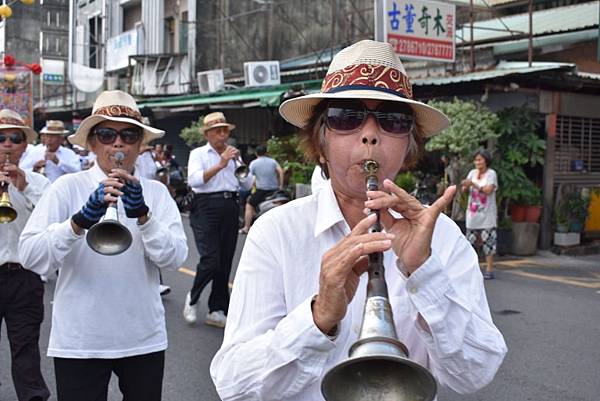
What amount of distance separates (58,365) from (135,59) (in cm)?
2644

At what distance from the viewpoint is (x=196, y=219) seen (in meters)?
7.08

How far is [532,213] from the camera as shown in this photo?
38.7 feet

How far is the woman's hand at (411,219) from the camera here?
5.46 feet

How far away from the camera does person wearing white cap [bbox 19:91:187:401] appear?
10.3ft

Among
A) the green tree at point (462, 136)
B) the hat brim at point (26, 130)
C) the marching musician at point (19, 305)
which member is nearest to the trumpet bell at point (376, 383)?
the marching musician at point (19, 305)

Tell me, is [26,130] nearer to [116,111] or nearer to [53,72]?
[116,111]

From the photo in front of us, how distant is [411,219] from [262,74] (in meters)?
17.3

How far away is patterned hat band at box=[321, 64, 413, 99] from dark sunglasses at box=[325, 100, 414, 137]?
37 mm

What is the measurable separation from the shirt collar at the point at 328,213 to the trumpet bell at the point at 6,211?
3097 millimetres

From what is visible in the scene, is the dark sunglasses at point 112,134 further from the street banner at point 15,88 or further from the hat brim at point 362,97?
the street banner at point 15,88

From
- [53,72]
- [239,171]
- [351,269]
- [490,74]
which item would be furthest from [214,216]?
[53,72]

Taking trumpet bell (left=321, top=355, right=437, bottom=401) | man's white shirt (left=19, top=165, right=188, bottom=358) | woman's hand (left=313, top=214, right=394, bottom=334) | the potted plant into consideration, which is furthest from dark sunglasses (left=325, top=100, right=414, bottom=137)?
the potted plant

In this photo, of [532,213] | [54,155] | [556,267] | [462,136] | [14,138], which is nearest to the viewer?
[14,138]

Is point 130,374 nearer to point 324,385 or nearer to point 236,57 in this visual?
point 324,385
